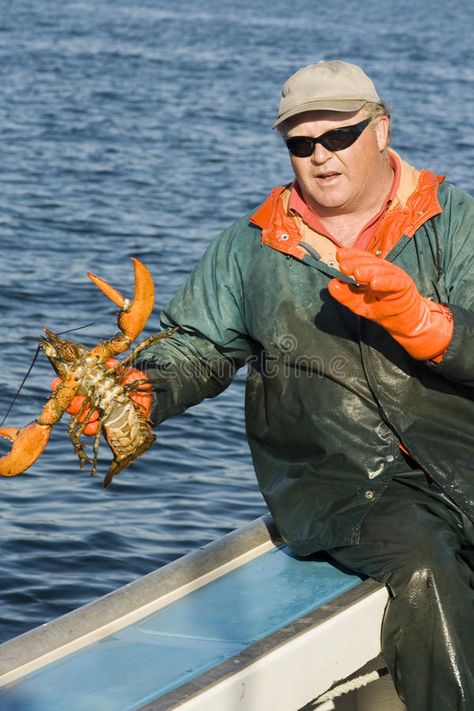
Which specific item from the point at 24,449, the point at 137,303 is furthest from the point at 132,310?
the point at 24,449

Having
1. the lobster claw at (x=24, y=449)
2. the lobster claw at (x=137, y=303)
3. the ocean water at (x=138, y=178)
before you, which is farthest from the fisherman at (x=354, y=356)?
the ocean water at (x=138, y=178)

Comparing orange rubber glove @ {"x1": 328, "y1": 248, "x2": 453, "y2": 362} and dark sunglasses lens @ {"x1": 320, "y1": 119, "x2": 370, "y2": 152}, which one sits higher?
dark sunglasses lens @ {"x1": 320, "y1": 119, "x2": 370, "y2": 152}

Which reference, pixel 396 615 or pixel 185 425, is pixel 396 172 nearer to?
pixel 396 615

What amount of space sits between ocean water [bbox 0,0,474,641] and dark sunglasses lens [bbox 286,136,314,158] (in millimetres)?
2984

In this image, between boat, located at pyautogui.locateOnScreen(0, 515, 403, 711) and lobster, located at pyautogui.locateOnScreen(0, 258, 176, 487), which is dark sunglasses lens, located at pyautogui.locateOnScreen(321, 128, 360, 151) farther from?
boat, located at pyautogui.locateOnScreen(0, 515, 403, 711)

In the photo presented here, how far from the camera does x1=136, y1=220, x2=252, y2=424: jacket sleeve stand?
4340 mm

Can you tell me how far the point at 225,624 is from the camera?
3939mm

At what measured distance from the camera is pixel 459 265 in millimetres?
4047

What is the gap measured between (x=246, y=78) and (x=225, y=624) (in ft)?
70.6

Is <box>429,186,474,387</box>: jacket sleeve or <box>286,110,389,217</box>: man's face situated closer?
<box>429,186,474,387</box>: jacket sleeve

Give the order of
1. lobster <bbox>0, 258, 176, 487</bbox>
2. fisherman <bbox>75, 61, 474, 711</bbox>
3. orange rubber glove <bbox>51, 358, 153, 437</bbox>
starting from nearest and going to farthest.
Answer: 1. fisherman <bbox>75, 61, 474, 711</bbox>
2. lobster <bbox>0, 258, 176, 487</bbox>
3. orange rubber glove <bbox>51, 358, 153, 437</bbox>

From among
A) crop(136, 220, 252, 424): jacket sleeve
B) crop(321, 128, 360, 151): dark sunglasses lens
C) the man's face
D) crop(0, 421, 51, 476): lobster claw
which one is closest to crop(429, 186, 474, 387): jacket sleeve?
the man's face

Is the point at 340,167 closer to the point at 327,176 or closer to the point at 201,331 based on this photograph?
the point at 327,176

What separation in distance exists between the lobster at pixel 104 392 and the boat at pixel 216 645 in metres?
0.50
